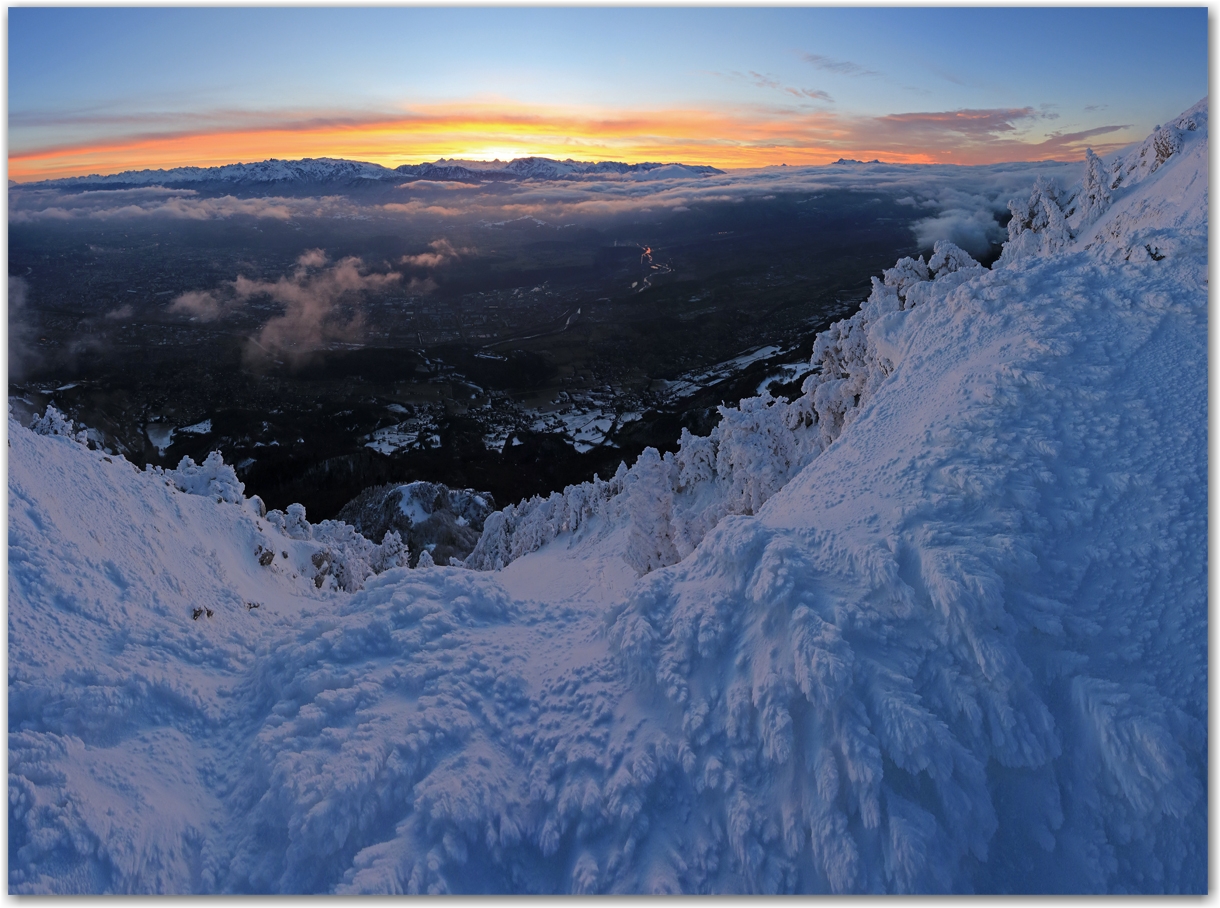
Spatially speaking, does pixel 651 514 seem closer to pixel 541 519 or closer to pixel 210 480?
pixel 541 519

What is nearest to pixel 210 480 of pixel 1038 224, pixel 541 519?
pixel 541 519

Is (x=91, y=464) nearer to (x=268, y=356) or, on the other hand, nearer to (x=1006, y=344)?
(x=1006, y=344)

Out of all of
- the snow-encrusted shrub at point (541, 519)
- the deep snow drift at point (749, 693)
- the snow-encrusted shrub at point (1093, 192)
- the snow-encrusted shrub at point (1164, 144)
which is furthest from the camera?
the snow-encrusted shrub at point (541, 519)

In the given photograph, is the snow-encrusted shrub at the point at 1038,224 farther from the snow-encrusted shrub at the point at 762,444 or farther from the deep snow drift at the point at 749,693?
the deep snow drift at the point at 749,693

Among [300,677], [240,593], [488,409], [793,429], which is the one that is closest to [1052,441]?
[300,677]

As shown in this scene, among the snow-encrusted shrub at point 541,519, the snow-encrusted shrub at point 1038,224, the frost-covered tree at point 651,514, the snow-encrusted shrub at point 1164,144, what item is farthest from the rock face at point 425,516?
the snow-encrusted shrub at point 1164,144

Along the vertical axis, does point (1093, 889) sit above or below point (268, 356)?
above
